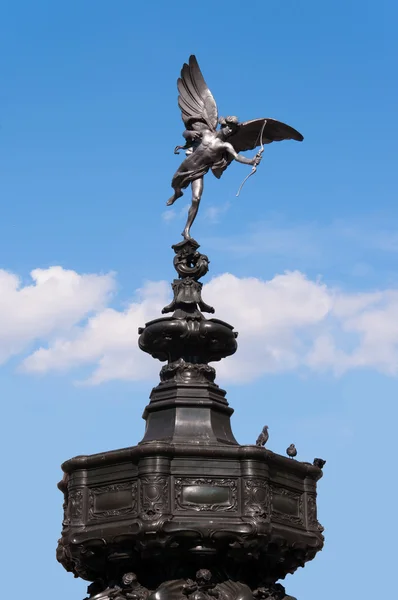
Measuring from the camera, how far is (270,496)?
65.6ft

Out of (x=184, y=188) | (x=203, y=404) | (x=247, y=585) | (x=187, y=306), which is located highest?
(x=184, y=188)

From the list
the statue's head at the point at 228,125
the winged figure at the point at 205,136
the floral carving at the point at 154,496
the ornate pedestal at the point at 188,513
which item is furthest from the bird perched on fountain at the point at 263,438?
the statue's head at the point at 228,125

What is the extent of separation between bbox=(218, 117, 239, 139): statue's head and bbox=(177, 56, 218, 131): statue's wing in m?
0.34

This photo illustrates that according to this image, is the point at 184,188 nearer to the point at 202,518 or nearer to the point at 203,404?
the point at 203,404

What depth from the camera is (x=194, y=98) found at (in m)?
24.3

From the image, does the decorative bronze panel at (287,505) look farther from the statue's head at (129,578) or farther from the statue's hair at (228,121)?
the statue's hair at (228,121)

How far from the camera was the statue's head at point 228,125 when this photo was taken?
919 inches

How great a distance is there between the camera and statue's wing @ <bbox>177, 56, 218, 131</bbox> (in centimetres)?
2397

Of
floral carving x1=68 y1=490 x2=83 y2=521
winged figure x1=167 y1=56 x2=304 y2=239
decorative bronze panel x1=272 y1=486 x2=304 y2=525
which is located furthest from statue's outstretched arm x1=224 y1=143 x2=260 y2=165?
floral carving x1=68 y1=490 x2=83 y2=521

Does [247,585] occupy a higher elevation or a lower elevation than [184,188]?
lower

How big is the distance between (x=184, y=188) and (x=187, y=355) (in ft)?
11.7

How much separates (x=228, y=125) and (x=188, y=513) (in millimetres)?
7627

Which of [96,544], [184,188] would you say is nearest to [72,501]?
[96,544]

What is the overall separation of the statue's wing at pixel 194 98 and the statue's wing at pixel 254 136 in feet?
1.74
